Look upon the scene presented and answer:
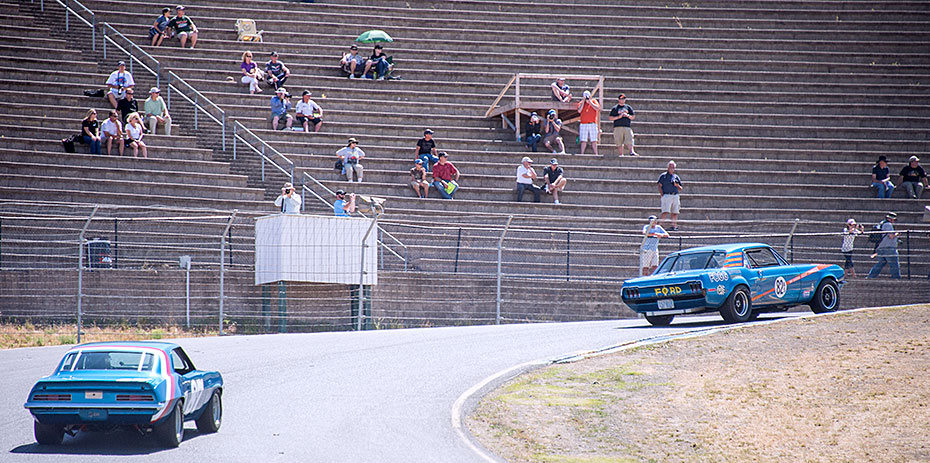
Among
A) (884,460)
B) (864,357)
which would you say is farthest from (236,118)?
(884,460)

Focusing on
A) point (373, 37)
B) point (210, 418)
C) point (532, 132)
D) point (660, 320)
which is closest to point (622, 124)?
point (532, 132)

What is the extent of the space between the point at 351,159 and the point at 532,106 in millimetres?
5721

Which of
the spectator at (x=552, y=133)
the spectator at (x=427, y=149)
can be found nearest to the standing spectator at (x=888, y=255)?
the spectator at (x=552, y=133)

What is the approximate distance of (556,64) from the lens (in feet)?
110

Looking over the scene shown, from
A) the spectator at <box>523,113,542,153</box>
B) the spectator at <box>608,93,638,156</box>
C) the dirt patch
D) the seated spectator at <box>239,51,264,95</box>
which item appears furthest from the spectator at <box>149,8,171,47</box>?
the dirt patch

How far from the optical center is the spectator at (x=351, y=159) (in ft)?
86.7

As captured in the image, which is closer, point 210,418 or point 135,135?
point 210,418

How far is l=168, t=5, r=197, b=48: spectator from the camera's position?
31.6 meters

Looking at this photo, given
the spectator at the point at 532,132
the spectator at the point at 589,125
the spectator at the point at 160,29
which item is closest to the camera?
the spectator at the point at 589,125

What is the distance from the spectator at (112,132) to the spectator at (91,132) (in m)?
0.21

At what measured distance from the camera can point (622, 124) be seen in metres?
28.8

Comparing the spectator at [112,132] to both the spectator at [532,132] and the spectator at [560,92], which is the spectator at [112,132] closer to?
the spectator at [532,132]

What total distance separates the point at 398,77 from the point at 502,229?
463 inches

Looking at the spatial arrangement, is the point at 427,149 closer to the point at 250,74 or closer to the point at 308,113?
the point at 308,113
